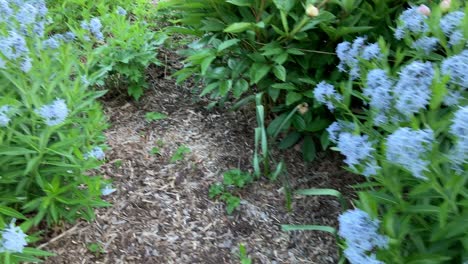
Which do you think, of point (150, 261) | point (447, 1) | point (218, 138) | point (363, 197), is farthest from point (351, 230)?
point (218, 138)

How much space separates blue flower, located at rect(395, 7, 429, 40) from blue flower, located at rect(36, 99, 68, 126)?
62.9 inches

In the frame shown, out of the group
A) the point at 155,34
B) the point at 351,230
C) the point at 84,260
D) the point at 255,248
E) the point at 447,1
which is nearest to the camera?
the point at 351,230

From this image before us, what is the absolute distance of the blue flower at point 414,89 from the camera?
6.01 feet

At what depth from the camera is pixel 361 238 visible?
6.32ft

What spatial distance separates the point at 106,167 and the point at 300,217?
130 cm

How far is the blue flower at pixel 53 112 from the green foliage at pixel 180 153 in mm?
1301

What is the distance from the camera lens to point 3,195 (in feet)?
7.93

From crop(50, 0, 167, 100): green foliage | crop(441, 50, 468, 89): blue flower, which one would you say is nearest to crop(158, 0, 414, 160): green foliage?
crop(50, 0, 167, 100): green foliage

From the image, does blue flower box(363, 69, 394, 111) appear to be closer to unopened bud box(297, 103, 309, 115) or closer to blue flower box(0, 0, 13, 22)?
unopened bud box(297, 103, 309, 115)

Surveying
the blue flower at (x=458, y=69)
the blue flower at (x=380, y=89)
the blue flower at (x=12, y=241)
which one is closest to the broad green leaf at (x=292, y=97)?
the blue flower at (x=380, y=89)

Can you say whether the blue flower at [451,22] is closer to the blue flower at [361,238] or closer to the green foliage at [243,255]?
the blue flower at [361,238]

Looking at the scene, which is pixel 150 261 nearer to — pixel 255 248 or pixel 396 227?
pixel 255 248

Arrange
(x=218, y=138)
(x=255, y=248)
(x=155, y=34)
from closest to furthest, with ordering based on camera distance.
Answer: (x=255, y=248)
(x=218, y=138)
(x=155, y=34)

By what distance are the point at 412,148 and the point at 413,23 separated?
36.8 inches
